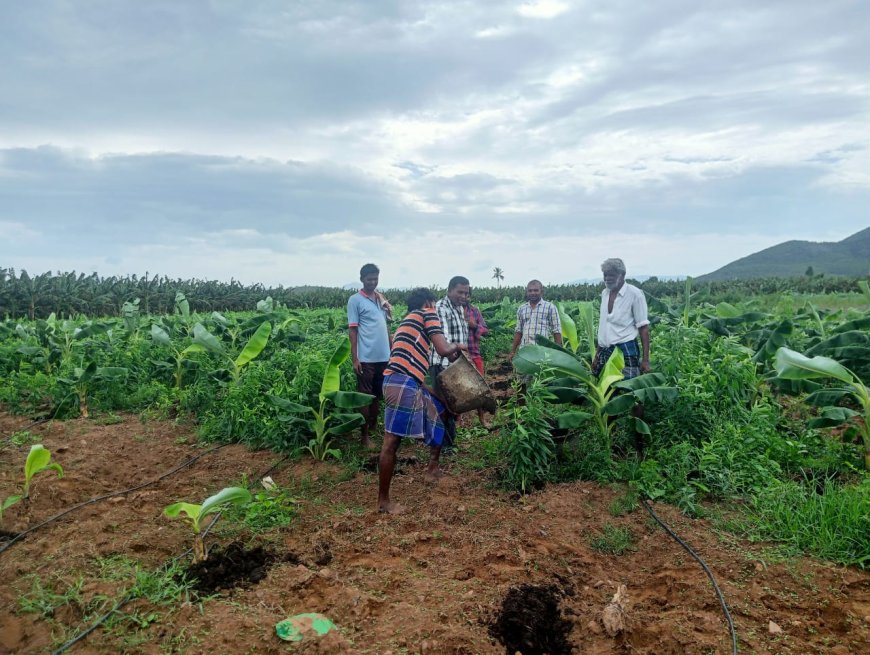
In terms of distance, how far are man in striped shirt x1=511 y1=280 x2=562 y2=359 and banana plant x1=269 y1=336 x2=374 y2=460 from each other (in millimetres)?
2309

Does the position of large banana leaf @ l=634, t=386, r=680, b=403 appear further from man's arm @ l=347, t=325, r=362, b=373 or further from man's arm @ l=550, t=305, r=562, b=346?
man's arm @ l=347, t=325, r=362, b=373

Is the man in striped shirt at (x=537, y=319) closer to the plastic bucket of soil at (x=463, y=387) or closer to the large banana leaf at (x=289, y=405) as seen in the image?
the plastic bucket of soil at (x=463, y=387)

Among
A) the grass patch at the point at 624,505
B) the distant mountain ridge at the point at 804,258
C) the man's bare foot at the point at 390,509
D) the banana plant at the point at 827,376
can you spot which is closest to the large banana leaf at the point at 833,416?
the banana plant at the point at 827,376

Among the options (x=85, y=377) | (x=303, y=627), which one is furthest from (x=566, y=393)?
(x=85, y=377)

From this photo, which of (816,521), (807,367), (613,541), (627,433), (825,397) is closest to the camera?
(816,521)

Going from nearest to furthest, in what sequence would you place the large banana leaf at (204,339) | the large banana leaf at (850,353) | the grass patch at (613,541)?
the grass patch at (613,541) → the large banana leaf at (850,353) → the large banana leaf at (204,339)

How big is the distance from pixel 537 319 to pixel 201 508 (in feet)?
14.5

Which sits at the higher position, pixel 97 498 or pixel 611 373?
pixel 611 373

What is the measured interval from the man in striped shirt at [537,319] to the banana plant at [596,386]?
1846mm

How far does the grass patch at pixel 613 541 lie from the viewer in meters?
3.86

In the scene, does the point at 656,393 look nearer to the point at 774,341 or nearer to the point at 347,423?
the point at 774,341

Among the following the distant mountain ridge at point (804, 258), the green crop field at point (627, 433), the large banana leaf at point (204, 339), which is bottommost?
→ the green crop field at point (627, 433)

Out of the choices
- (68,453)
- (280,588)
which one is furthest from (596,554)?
(68,453)

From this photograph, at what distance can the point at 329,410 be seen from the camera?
5.90m
